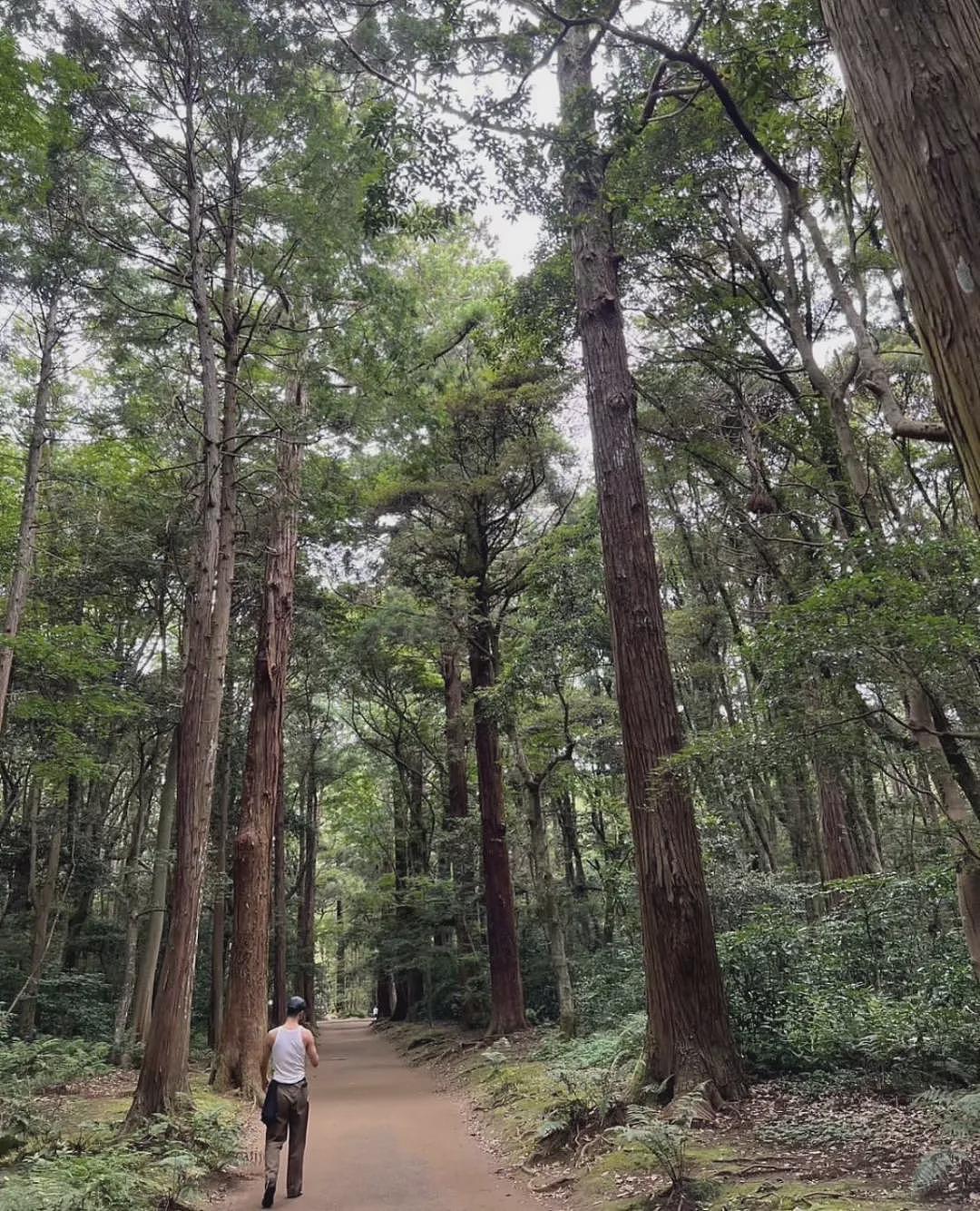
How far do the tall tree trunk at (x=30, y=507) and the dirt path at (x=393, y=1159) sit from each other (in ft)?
24.0

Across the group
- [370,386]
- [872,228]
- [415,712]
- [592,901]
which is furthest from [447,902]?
[872,228]

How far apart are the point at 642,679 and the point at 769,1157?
12.1ft

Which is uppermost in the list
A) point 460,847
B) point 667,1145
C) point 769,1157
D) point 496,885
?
point 460,847

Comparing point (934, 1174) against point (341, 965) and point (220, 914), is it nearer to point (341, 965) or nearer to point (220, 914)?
point (220, 914)

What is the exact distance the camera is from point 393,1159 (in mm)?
6875

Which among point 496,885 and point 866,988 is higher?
point 496,885

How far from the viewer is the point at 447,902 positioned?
16.8 m

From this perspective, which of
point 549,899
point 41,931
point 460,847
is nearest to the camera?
point 549,899

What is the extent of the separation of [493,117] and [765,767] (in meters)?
6.55

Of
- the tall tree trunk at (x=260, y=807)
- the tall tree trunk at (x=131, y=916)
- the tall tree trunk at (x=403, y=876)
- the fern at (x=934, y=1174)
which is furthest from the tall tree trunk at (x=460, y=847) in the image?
the fern at (x=934, y=1174)

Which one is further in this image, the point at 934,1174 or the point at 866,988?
the point at 866,988

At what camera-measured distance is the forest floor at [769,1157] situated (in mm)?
3918

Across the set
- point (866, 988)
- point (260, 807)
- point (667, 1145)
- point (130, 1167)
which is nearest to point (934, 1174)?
point (667, 1145)

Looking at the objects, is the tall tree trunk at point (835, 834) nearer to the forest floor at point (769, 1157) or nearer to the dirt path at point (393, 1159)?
the forest floor at point (769, 1157)
